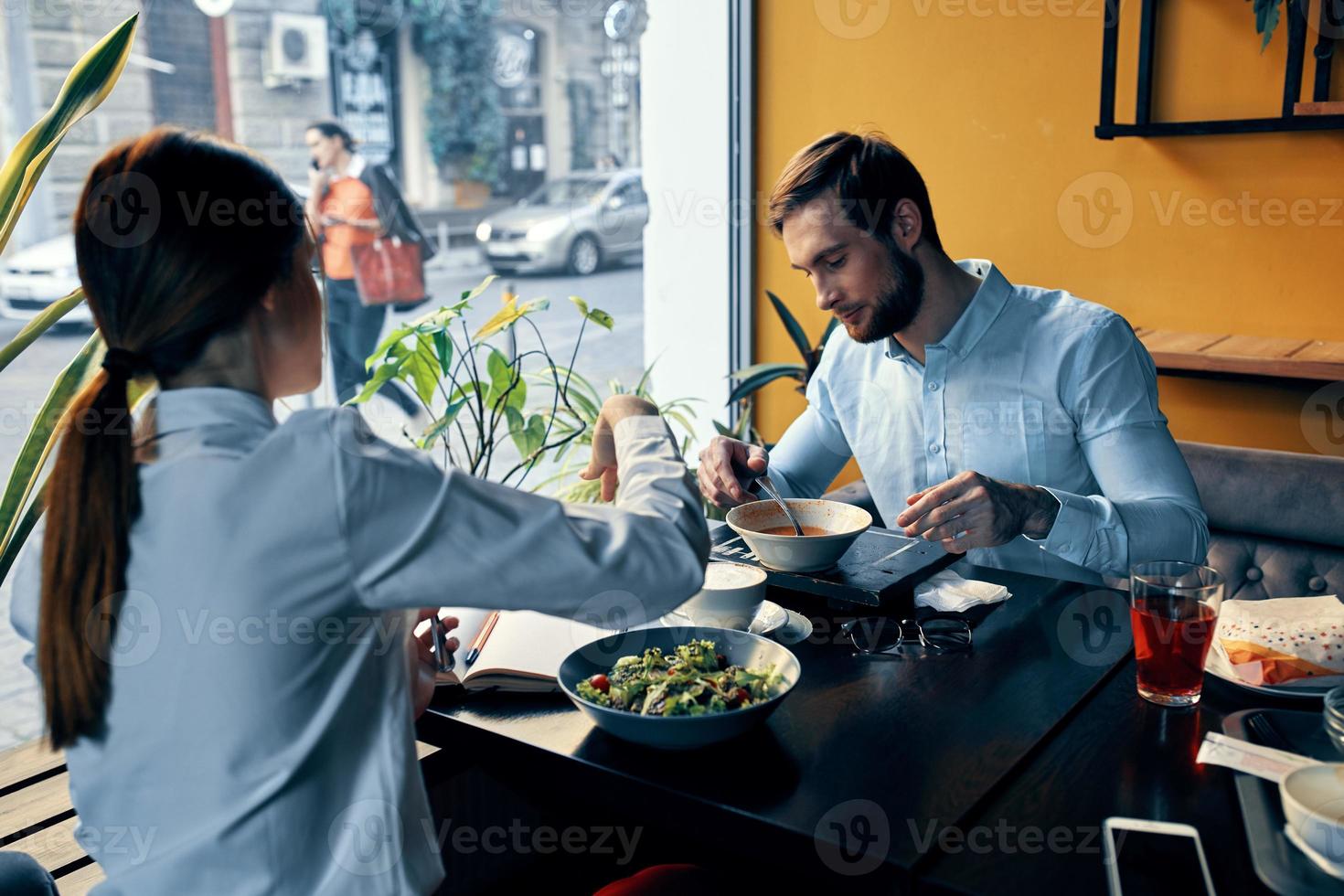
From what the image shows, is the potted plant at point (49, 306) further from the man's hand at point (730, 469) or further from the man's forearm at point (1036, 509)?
the man's forearm at point (1036, 509)

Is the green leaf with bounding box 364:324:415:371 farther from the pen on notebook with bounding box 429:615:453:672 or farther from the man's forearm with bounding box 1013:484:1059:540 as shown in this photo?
the man's forearm with bounding box 1013:484:1059:540

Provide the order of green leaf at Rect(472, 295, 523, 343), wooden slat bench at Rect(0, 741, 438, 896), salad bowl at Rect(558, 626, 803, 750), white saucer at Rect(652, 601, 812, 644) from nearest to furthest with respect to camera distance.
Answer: salad bowl at Rect(558, 626, 803, 750)
white saucer at Rect(652, 601, 812, 644)
wooden slat bench at Rect(0, 741, 438, 896)
green leaf at Rect(472, 295, 523, 343)

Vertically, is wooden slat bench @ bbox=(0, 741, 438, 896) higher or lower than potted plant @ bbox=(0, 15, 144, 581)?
lower

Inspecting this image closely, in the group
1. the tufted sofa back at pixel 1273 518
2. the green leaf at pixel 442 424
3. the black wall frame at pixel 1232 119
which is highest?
the black wall frame at pixel 1232 119

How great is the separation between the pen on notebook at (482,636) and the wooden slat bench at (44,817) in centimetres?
24

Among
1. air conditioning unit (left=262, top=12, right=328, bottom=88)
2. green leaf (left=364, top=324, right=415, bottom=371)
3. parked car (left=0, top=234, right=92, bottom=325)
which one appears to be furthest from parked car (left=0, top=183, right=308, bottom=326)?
air conditioning unit (left=262, top=12, right=328, bottom=88)

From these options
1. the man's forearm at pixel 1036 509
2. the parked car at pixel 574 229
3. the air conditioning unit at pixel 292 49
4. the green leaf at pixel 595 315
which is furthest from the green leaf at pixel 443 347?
the air conditioning unit at pixel 292 49

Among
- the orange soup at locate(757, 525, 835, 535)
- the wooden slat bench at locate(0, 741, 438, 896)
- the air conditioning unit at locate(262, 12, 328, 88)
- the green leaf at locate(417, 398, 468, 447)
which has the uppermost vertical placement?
the air conditioning unit at locate(262, 12, 328, 88)


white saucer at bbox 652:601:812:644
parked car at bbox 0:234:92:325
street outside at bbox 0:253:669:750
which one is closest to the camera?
white saucer at bbox 652:601:812:644

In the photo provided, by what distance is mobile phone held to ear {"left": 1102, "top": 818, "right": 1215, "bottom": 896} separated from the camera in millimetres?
900

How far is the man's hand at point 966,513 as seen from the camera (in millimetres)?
1496

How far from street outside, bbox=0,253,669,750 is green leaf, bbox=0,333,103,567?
59 centimetres

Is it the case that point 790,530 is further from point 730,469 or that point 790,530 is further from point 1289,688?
point 1289,688

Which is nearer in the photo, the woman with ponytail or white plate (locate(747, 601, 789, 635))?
the woman with ponytail
